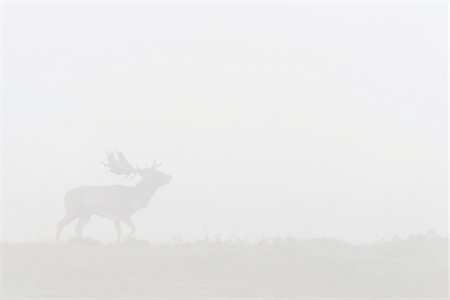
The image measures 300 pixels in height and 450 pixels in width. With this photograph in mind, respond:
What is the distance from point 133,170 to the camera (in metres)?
21.7

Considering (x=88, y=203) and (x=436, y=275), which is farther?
(x=88, y=203)

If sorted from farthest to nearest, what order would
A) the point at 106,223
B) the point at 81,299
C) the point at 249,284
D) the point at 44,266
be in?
1. the point at 106,223
2. the point at 44,266
3. the point at 249,284
4. the point at 81,299

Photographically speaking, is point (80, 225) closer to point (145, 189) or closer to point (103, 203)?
point (103, 203)

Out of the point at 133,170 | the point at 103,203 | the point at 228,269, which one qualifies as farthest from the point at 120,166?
the point at 228,269

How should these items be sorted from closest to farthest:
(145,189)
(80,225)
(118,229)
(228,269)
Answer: (228,269) → (118,229) → (80,225) → (145,189)

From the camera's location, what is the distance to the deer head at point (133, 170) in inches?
843

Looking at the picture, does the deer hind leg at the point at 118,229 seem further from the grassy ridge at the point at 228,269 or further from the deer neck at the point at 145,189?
the grassy ridge at the point at 228,269

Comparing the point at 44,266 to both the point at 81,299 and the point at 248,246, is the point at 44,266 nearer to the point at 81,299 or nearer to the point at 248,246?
the point at 81,299

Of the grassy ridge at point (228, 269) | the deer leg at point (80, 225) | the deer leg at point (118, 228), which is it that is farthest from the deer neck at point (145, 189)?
the grassy ridge at point (228, 269)

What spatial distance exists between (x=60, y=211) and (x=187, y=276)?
2035cm

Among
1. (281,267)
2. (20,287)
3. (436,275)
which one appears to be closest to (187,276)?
(281,267)

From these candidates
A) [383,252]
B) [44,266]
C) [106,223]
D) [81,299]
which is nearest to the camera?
[81,299]

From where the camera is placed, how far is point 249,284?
15062 millimetres

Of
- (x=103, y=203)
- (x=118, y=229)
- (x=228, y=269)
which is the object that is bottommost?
(x=228, y=269)
